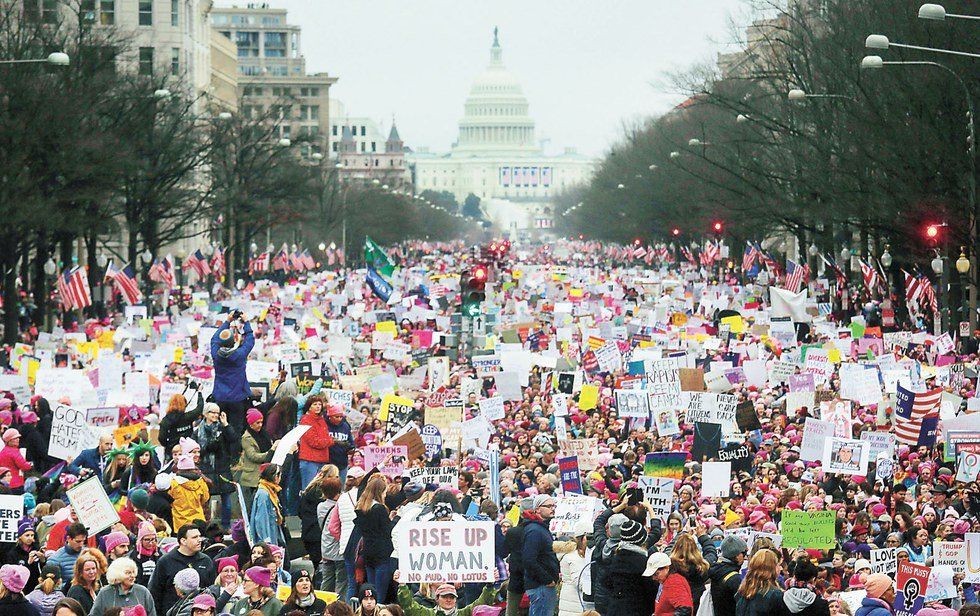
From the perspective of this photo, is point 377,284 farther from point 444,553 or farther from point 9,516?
point 444,553

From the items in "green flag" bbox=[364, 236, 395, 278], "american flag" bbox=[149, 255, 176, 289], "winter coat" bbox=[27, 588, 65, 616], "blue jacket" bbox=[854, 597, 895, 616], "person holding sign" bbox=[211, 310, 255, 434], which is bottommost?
"winter coat" bbox=[27, 588, 65, 616]

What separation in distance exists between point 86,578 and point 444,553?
224 centimetres

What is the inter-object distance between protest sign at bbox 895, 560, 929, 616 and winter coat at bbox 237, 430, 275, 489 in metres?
6.10

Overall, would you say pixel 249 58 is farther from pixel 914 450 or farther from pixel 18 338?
pixel 914 450

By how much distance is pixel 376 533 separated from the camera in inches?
609

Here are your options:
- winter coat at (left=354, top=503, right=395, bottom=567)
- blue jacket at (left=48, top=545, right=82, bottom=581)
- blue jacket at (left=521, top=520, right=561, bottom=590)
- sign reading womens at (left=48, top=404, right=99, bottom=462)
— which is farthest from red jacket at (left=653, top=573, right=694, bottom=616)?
sign reading womens at (left=48, top=404, right=99, bottom=462)

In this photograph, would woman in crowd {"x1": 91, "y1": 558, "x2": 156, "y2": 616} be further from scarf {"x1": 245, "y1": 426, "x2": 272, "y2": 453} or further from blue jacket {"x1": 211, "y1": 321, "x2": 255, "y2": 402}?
blue jacket {"x1": 211, "y1": 321, "x2": 255, "y2": 402}

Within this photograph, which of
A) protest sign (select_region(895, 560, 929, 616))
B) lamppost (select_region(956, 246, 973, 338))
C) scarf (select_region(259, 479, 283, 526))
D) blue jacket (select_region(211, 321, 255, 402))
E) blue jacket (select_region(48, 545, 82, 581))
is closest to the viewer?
blue jacket (select_region(48, 545, 82, 581))

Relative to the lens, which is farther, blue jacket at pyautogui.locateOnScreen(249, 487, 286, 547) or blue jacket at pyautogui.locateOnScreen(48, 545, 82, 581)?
blue jacket at pyautogui.locateOnScreen(249, 487, 286, 547)

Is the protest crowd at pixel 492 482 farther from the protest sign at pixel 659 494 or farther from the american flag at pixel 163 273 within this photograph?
the american flag at pixel 163 273

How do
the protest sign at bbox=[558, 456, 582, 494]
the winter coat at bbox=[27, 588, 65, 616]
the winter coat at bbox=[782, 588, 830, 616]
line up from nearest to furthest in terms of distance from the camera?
1. the winter coat at bbox=[782, 588, 830, 616]
2. the winter coat at bbox=[27, 588, 65, 616]
3. the protest sign at bbox=[558, 456, 582, 494]

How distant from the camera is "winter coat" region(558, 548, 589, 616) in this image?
14.8 metres

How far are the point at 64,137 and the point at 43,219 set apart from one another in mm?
3180

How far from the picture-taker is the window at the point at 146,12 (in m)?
99.2
